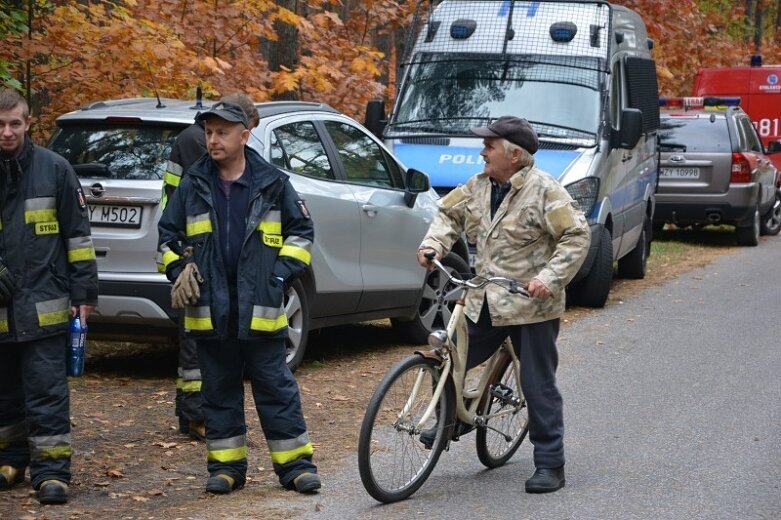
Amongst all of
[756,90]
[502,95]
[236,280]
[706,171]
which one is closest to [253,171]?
[236,280]

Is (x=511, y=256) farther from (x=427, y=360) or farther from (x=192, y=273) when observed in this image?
(x=192, y=273)

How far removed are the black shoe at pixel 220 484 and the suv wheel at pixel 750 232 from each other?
14186mm

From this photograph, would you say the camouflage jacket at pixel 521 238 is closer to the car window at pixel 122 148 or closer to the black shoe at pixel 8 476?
the black shoe at pixel 8 476

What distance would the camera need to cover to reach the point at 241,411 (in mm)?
6102

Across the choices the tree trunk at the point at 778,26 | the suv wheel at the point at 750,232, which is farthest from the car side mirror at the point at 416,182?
the tree trunk at the point at 778,26

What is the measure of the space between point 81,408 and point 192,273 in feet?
7.83

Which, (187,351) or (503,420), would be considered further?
(187,351)

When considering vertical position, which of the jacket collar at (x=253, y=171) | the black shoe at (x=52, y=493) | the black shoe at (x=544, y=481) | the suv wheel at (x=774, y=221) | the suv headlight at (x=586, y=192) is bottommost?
the suv wheel at (x=774, y=221)

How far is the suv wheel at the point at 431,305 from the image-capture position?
33.4 feet

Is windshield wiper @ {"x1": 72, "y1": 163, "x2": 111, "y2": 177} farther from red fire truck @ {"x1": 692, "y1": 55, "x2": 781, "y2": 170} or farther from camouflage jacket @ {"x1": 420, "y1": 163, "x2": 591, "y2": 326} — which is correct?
red fire truck @ {"x1": 692, "y1": 55, "x2": 781, "y2": 170}

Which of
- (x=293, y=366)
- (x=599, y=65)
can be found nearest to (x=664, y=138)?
(x=599, y=65)

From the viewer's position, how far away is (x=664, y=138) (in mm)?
18438

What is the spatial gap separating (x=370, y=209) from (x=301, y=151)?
76 cm

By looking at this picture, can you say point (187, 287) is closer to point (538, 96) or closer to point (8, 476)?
point (8, 476)
